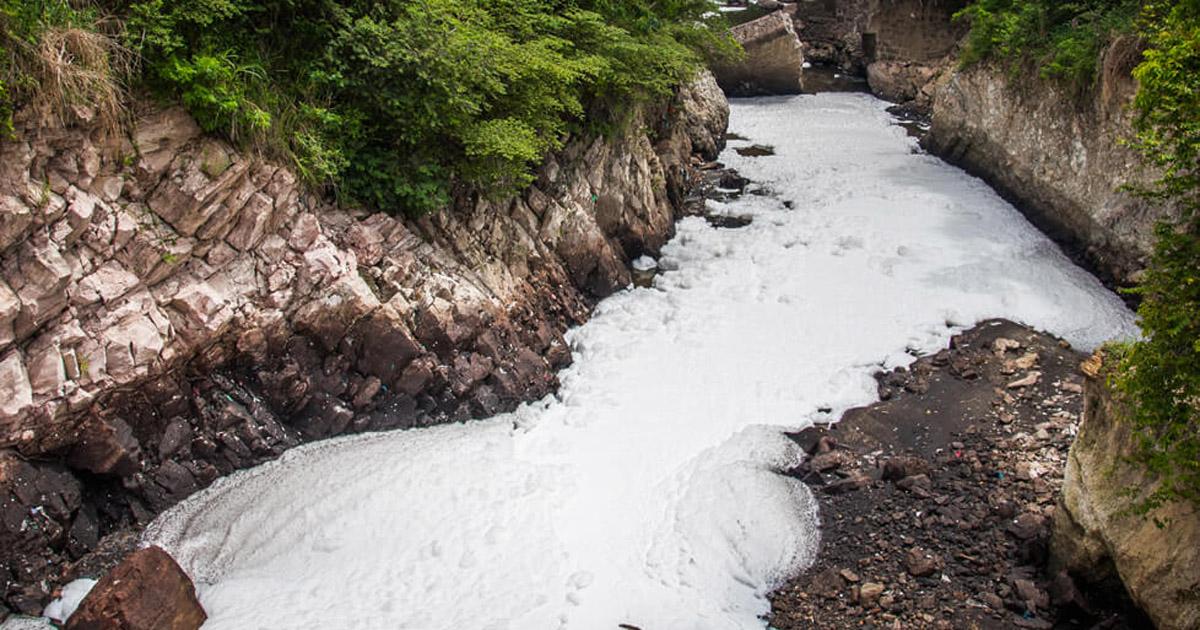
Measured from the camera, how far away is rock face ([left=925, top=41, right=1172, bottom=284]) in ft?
40.0

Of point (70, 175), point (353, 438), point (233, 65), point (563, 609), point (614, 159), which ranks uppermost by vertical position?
point (233, 65)

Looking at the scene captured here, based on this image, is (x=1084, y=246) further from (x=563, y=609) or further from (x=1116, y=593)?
(x=563, y=609)

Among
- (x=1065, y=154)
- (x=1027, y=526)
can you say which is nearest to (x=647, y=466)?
(x=1027, y=526)

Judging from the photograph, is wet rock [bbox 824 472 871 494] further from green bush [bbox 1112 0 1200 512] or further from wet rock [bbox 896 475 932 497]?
green bush [bbox 1112 0 1200 512]

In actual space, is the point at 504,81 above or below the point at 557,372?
above

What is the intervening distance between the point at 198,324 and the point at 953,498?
782cm

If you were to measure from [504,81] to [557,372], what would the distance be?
3821 mm

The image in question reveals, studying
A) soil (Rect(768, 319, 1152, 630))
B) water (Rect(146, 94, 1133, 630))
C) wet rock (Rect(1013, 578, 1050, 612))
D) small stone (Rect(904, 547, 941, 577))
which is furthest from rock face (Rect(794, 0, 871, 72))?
wet rock (Rect(1013, 578, 1050, 612))

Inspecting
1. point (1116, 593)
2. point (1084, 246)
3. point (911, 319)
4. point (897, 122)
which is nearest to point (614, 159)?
point (911, 319)

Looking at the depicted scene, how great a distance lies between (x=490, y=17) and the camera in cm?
1012

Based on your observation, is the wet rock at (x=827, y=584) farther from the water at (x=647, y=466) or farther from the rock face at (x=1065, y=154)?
the rock face at (x=1065, y=154)

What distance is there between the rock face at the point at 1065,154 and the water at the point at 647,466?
1.89 feet

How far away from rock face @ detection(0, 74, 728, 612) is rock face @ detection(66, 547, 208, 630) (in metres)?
0.71

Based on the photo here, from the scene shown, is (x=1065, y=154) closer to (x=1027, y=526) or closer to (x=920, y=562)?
(x=1027, y=526)
